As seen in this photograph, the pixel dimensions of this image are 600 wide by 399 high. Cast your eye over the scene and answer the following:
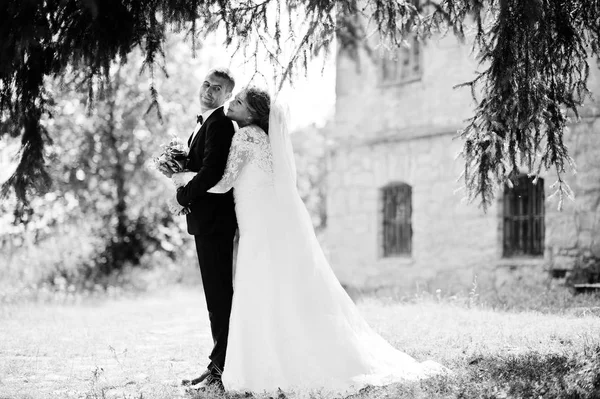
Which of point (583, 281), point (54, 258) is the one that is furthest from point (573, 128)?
point (54, 258)

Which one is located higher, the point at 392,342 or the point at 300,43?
the point at 300,43

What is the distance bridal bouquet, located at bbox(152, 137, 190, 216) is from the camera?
5.04 m

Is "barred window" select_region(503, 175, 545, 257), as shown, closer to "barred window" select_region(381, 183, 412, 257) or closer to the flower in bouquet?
"barred window" select_region(381, 183, 412, 257)

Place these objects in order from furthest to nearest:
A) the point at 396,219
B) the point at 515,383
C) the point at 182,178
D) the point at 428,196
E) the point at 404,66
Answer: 1. the point at 396,219
2. the point at 404,66
3. the point at 428,196
4. the point at 182,178
5. the point at 515,383

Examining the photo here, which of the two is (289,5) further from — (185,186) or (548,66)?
→ (548,66)

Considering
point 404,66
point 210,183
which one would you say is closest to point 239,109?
point 210,183

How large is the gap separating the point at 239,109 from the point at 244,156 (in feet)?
1.03

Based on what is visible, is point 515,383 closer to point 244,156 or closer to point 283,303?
point 283,303

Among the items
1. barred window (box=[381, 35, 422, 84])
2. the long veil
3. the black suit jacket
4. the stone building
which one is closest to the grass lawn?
the long veil

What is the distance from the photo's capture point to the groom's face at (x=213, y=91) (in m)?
5.05

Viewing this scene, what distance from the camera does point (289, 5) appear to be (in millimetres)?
4660

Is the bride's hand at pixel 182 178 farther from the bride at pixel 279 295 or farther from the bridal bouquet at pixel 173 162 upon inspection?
the bride at pixel 279 295

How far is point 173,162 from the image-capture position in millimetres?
5051

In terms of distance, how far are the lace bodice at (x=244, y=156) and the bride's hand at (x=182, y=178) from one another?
167 mm
